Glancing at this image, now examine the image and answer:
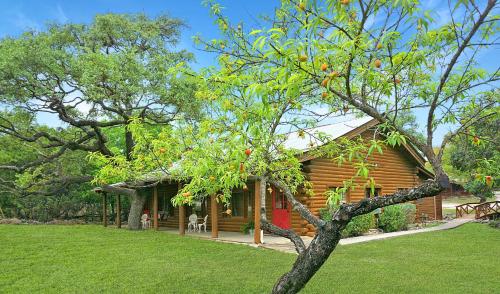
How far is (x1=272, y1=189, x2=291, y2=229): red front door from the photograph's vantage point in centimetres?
1680

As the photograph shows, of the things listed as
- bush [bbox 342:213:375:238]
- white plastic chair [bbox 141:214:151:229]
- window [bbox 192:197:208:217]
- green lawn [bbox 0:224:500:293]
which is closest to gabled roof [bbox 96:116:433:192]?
white plastic chair [bbox 141:214:151:229]

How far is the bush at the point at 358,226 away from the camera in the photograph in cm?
1619

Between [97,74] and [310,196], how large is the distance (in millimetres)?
9910

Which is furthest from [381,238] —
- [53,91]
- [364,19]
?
[53,91]

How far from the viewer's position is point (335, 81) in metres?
4.16

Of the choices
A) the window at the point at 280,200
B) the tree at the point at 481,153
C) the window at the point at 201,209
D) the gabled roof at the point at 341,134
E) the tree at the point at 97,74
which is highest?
the tree at the point at 97,74

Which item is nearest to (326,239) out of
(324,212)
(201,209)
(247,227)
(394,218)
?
(324,212)

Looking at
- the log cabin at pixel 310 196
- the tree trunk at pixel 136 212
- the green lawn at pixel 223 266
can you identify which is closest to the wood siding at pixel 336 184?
the log cabin at pixel 310 196

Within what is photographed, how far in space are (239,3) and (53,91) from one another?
1634 centimetres

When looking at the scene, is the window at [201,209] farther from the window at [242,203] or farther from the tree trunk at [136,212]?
the tree trunk at [136,212]

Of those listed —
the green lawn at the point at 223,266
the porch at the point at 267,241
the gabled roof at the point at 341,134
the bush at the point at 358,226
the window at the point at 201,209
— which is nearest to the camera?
the green lawn at the point at 223,266

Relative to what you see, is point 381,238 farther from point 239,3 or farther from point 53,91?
point 53,91

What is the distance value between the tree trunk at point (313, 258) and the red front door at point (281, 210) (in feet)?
38.8

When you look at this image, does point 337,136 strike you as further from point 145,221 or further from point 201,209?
point 145,221
